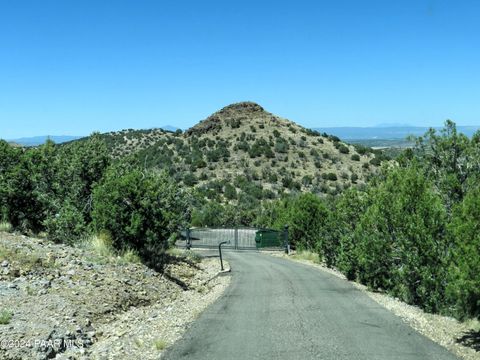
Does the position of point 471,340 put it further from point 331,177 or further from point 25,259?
point 331,177

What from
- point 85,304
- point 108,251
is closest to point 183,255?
point 108,251

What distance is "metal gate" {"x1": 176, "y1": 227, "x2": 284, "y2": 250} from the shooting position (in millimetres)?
43594

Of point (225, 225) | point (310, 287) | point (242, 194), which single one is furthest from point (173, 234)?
point (242, 194)

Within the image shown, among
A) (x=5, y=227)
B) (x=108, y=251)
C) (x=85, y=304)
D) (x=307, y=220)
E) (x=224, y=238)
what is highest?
(x=5, y=227)

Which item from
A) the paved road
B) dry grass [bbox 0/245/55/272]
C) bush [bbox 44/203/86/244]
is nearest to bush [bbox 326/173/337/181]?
bush [bbox 44/203/86/244]

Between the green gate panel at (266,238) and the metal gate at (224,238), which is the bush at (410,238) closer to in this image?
the metal gate at (224,238)

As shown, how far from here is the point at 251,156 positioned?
3113 inches

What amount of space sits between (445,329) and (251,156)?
221 feet

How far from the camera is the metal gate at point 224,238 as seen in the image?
4359 centimetres

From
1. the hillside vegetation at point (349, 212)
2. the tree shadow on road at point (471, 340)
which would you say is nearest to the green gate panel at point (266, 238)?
the hillside vegetation at point (349, 212)

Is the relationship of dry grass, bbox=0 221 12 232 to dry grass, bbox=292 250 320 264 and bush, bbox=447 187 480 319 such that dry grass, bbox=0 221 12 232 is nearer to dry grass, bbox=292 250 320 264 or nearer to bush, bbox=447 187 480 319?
dry grass, bbox=292 250 320 264

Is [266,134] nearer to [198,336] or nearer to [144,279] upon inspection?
[144,279]

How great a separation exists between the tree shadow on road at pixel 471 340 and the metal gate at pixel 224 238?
30.8 m

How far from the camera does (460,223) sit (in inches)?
387
